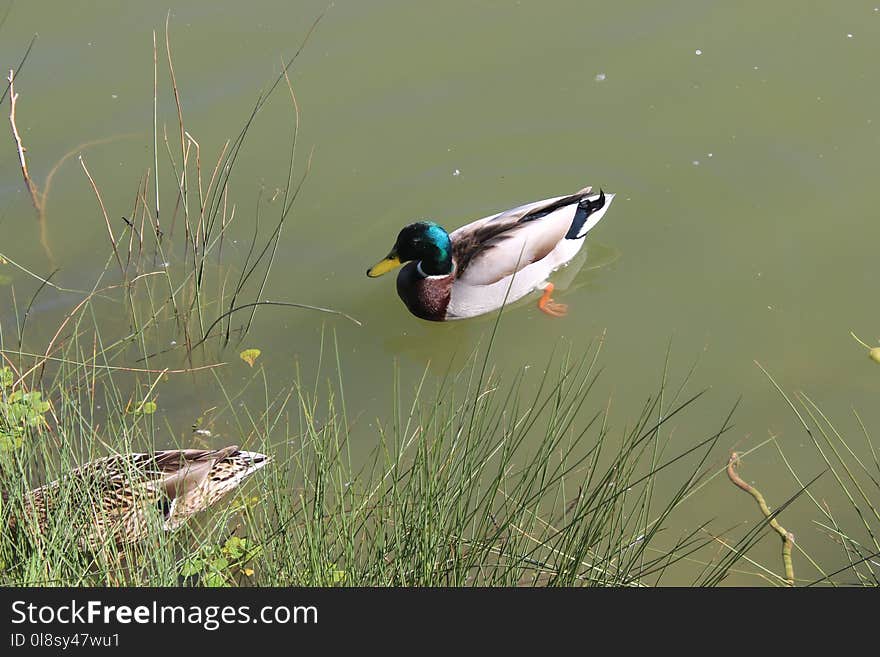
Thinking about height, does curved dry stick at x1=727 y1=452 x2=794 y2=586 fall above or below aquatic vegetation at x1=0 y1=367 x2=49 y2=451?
below

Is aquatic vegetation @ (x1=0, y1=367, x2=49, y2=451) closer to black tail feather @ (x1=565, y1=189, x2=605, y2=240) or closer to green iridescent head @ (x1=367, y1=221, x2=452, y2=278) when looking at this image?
green iridescent head @ (x1=367, y1=221, x2=452, y2=278)

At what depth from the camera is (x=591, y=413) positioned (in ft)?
15.3

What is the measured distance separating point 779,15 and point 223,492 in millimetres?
4593

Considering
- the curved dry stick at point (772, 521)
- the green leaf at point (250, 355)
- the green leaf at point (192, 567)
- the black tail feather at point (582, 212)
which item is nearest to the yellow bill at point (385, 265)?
the green leaf at point (250, 355)

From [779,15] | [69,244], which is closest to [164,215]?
[69,244]

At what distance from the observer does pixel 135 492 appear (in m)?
3.08

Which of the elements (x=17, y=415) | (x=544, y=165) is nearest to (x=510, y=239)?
(x=544, y=165)

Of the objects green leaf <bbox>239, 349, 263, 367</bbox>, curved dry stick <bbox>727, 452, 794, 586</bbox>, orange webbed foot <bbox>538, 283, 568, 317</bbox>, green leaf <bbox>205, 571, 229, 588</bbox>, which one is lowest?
curved dry stick <bbox>727, 452, 794, 586</bbox>

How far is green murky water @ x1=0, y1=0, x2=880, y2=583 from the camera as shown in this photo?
16.2 feet

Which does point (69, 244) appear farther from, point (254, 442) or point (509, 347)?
point (509, 347)

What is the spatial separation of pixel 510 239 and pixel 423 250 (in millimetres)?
432

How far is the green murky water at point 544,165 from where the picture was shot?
494cm

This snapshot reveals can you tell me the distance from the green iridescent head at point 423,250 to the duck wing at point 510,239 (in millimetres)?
80

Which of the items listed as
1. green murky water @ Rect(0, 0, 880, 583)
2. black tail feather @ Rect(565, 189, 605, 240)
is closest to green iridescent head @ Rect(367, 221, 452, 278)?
green murky water @ Rect(0, 0, 880, 583)
